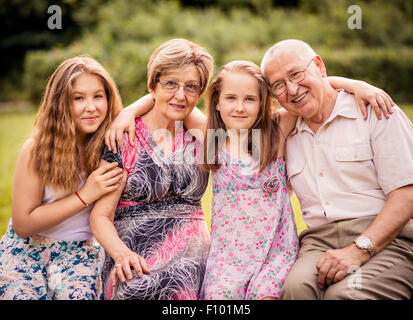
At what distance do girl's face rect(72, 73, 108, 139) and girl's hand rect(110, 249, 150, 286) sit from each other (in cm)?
83

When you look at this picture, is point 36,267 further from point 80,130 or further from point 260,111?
point 260,111

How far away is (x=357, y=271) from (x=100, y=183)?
1.54 m

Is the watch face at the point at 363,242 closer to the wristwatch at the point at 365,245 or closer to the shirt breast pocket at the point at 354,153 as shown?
the wristwatch at the point at 365,245

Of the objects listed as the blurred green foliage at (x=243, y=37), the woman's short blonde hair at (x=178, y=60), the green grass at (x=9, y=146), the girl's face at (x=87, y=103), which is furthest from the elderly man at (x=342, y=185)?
the blurred green foliage at (x=243, y=37)

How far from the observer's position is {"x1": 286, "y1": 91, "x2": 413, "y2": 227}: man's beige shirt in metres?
2.51

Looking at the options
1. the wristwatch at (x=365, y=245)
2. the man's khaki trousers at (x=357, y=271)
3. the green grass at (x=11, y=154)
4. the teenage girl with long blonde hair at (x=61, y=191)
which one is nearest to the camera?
the man's khaki trousers at (x=357, y=271)

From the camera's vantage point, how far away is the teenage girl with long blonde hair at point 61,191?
2.63 m

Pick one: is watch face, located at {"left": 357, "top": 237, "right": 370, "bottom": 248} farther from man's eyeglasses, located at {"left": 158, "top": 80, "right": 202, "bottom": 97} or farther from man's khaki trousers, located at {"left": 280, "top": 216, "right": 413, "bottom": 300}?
man's eyeglasses, located at {"left": 158, "top": 80, "right": 202, "bottom": 97}

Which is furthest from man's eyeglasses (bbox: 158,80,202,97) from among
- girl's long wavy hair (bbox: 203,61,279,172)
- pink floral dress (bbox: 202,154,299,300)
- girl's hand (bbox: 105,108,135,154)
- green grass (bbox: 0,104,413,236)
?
green grass (bbox: 0,104,413,236)

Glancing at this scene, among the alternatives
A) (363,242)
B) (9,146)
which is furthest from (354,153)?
(9,146)

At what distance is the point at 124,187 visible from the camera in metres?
2.75

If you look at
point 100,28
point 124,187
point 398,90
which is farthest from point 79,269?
point 100,28

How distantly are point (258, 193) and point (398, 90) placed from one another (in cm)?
1246

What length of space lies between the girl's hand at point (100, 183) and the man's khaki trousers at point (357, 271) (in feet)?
3.81
